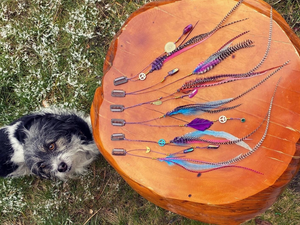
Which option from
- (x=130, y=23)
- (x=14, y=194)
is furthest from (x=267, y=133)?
(x=14, y=194)

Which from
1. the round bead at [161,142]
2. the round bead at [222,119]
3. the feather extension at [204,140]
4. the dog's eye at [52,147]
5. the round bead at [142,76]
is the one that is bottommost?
the dog's eye at [52,147]

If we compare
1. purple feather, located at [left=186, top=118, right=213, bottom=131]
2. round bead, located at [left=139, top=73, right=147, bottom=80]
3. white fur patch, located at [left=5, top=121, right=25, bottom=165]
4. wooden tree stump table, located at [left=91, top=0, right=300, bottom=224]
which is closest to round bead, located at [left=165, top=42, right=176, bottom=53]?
wooden tree stump table, located at [left=91, top=0, right=300, bottom=224]

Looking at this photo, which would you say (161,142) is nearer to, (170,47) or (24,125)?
(170,47)

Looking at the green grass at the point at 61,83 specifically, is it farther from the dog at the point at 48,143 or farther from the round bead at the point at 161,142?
the round bead at the point at 161,142

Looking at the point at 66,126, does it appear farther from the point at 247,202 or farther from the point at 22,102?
the point at 247,202

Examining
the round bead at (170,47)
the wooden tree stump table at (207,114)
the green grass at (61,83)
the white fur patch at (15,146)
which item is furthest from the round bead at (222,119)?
the white fur patch at (15,146)

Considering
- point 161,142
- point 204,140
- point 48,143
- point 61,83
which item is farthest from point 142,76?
point 61,83
